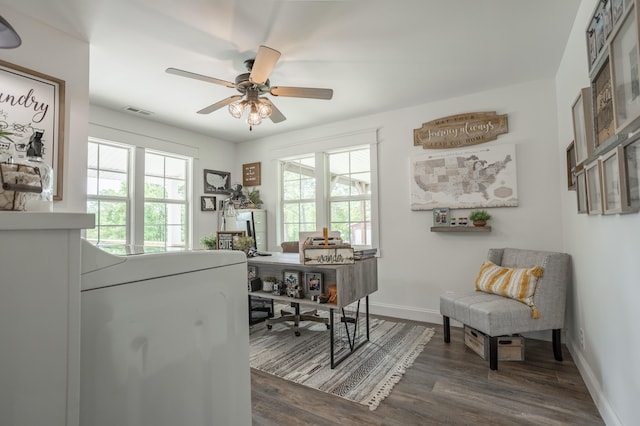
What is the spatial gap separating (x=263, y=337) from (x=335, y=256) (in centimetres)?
141

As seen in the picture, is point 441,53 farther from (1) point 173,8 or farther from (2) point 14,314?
(2) point 14,314

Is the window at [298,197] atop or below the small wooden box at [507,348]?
atop

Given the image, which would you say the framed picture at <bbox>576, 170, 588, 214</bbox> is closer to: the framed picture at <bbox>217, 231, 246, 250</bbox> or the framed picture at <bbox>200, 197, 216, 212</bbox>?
the framed picture at <bbox>217, 231, 246, 250</bbox>

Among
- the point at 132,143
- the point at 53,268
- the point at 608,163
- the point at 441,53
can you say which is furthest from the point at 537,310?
the point at 132,143

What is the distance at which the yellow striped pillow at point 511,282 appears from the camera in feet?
8.54

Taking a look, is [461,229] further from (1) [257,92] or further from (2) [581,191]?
(1) [257,92]

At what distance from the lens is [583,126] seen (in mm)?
1934

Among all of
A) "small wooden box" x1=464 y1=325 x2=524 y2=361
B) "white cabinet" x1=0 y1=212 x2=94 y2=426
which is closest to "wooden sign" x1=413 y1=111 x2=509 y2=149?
"small wooden box" x1=464 y1=325 x2=524 y2=361

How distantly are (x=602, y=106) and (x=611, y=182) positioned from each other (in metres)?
0.40

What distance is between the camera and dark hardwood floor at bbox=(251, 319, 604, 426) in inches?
74.0

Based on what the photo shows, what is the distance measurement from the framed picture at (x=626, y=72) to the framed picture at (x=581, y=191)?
90 cm

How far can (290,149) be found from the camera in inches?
191

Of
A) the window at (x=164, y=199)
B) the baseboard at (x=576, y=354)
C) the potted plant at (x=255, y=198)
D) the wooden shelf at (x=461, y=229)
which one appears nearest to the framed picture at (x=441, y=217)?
the wooden shelf at (x=461, y=229)

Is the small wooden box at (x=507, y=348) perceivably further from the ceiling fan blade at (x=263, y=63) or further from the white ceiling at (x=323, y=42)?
the ceiling fan blade at (x=263, y=63)
